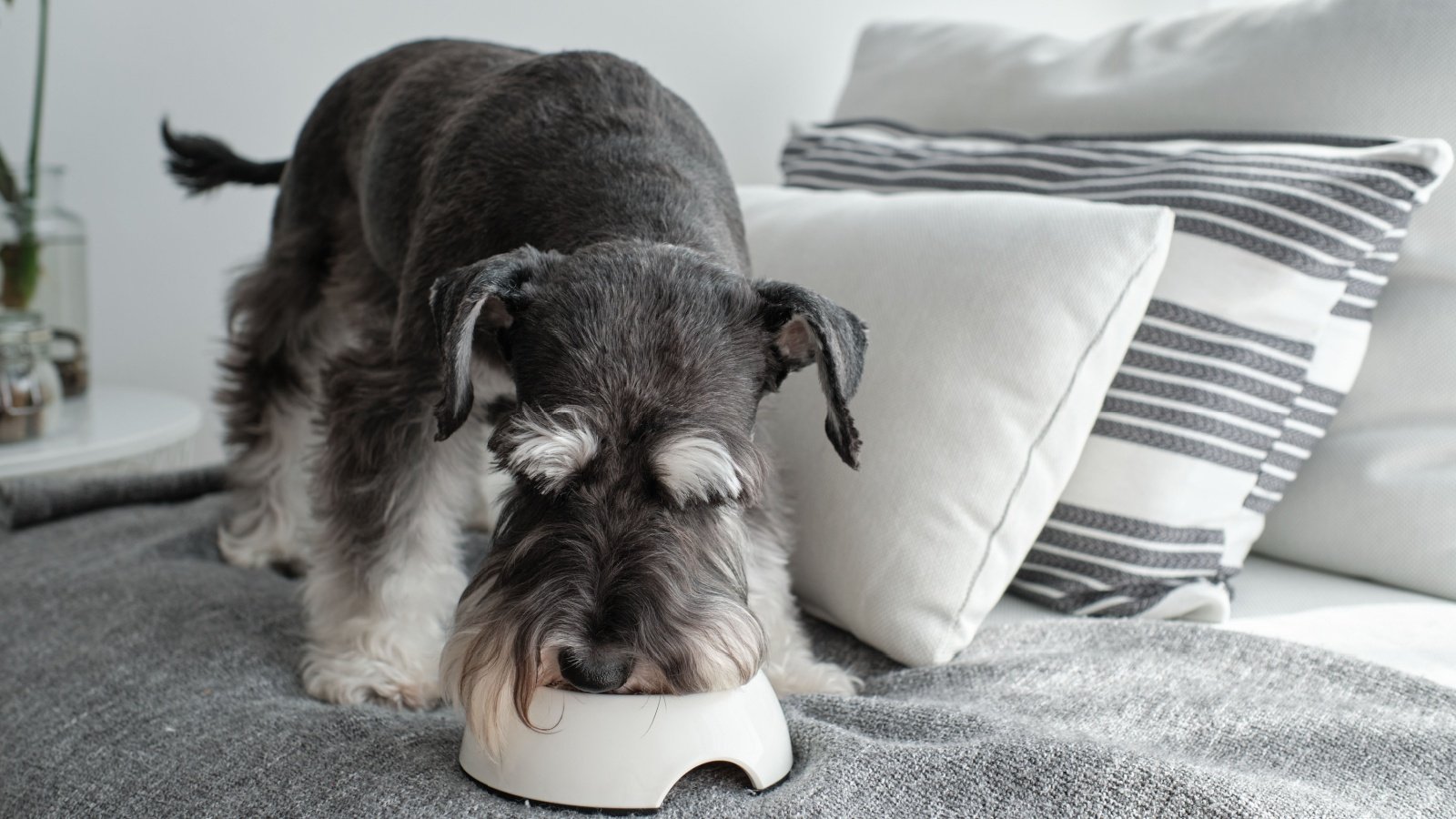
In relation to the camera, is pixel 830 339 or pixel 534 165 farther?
pixel 534 165

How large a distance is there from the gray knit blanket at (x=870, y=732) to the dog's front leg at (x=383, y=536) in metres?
0.08

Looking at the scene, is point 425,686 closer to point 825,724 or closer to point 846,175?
point 825,724

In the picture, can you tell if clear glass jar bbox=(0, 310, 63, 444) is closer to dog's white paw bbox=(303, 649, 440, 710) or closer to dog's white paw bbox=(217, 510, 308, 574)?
dog's white paw bbox=(217, 510, 308, 574)

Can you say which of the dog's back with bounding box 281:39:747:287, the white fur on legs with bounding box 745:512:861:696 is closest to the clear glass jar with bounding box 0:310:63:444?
the dog's back with bounding box 281:39:747:287

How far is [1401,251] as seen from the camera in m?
2.11

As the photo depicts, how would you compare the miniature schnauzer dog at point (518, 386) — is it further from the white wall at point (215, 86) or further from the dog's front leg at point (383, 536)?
the white wall at point (215, 86)

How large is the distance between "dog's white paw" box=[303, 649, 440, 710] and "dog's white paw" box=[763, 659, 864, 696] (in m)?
0.51

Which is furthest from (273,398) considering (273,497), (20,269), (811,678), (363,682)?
(811,678)

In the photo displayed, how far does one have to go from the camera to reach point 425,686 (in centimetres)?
190

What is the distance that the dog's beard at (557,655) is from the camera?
1.36 m

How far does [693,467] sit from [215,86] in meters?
2.97

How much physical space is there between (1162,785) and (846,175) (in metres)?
1.65

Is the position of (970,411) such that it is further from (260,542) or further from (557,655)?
(260,542)

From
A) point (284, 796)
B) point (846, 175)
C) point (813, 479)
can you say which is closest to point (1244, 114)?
point (846, 175)
